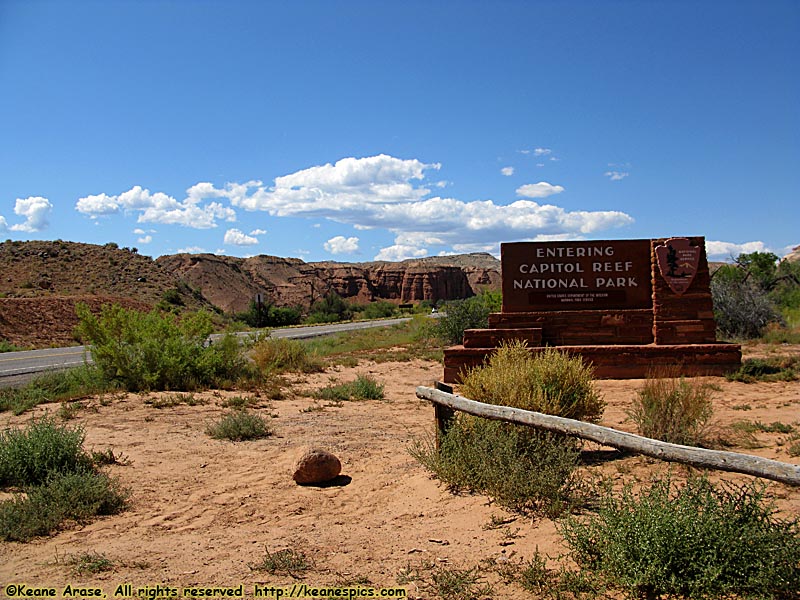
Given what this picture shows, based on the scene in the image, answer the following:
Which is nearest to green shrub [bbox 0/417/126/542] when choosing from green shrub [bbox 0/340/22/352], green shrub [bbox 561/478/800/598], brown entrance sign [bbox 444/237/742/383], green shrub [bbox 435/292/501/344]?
green shrub [bbox 561/478/800/598]

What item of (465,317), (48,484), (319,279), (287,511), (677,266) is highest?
(319,279)

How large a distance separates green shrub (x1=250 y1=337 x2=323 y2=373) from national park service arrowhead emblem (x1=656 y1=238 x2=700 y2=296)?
9.07m

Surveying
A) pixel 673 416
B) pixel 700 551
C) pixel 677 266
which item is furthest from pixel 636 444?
pixel 677 266

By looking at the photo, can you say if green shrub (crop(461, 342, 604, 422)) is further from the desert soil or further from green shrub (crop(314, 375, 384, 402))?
green shrub (crop(314, 375, 384, 402))

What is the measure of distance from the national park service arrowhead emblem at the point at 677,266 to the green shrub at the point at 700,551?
1054cm

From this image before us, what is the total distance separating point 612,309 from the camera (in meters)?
14.6

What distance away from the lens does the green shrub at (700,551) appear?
152 inches

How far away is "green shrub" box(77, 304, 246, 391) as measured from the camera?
43.6 ft

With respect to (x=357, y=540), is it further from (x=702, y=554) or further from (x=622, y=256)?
(x=622, y=256)

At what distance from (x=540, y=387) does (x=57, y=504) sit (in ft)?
16.2

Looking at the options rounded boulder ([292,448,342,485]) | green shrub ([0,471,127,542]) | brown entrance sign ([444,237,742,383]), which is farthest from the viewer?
brown entrance sign ([444,237,742,383])

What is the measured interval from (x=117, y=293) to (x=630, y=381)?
46.4 metres

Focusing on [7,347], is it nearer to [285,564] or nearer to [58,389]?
[58,389]

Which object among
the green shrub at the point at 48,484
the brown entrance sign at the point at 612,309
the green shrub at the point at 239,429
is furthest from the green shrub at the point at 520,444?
the brown entrance sign at the point at 612,309
